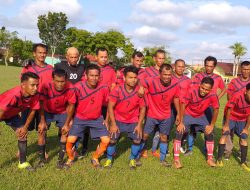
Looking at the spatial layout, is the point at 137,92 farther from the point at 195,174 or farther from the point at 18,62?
the point at 18,62

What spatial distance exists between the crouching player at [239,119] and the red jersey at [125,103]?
194 centimetres

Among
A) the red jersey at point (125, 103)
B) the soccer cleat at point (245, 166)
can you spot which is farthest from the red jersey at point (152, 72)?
the soccer cleat at point (245, 166)

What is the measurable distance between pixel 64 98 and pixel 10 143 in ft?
6.72

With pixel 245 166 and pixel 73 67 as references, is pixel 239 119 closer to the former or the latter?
pixel 245 166

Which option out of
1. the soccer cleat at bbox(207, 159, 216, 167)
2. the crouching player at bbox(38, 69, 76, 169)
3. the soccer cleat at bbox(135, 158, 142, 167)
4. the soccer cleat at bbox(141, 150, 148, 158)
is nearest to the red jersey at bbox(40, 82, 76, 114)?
the crouching player at bbox(38, 69, 76, 169)

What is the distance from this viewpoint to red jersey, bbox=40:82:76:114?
19.5ft

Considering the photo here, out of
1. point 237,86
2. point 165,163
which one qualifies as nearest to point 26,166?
point 165,163

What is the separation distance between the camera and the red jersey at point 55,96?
5.94m

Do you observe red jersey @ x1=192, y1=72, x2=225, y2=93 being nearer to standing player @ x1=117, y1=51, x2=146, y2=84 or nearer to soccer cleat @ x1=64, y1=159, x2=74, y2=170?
standing player @ x1=117, y1=51, x2=146, y2=84

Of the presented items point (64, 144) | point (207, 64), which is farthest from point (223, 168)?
point (64, 144)

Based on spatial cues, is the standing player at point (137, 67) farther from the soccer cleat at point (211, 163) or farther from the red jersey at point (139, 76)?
the soccer cleat at point (211, 163)

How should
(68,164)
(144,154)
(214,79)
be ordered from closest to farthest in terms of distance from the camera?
1. (68,164)
2. (144,154)
3. (214,79)

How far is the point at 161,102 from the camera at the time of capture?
21.5ft

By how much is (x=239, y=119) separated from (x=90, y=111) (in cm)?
329
